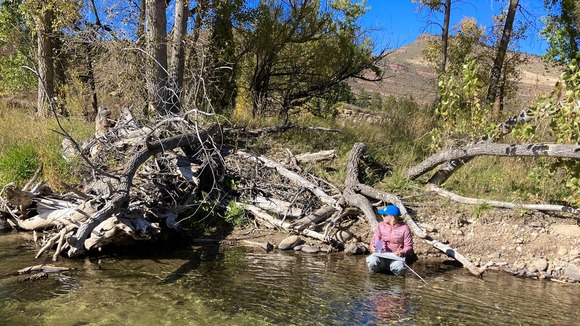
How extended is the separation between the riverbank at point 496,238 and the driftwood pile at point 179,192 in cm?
35

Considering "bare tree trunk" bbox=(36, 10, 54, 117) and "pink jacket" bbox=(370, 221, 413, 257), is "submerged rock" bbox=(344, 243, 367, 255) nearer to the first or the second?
"pink jacket" bbox=(370, 221, 413, 257)

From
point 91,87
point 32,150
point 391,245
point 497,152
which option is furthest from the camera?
point 91,87

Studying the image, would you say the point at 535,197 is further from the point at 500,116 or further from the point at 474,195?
the point at 500,116

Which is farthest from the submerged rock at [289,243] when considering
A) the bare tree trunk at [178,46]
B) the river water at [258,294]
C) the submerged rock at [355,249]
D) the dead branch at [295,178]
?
the bare tree trunk at [178,46]

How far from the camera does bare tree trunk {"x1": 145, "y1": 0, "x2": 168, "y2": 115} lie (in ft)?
34.7

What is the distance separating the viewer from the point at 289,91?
1534 cm

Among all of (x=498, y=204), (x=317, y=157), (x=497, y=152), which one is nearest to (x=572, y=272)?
(x=498, y=204)

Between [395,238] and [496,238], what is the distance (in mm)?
2120

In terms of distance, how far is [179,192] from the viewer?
899 cm

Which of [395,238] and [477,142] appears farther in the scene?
[477,142]

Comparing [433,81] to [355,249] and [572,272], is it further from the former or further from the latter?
[572,272]

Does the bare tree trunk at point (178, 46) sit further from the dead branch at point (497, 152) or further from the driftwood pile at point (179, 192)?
the dead branch at point (497, 152)

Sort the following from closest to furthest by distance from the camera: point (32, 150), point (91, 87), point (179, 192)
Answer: point (179, 192), point (32, 150), point (91, 87)

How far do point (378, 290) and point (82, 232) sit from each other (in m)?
4.15
